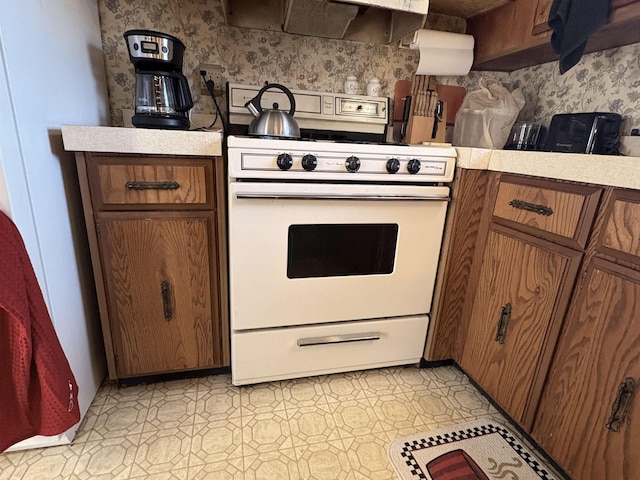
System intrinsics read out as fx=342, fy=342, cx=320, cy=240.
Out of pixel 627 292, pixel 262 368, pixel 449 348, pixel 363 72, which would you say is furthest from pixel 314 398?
pixel 363 72

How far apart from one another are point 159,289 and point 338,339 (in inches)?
27.2

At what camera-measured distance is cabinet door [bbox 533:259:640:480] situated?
823 mm

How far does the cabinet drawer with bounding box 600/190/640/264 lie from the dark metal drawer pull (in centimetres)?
123

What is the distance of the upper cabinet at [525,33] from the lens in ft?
3.55

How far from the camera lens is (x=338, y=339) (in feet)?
4.43

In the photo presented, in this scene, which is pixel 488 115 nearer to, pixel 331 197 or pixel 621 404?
pixel 331 197

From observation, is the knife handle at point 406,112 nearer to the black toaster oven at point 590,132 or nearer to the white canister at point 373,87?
the white canister at point 373,87

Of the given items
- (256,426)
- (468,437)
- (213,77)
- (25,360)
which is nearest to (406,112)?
(213,77)

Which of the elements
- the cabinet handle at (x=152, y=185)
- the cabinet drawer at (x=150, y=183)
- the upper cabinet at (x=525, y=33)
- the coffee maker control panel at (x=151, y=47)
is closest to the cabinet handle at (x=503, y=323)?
the upper cabinet at (x=525, y=33)

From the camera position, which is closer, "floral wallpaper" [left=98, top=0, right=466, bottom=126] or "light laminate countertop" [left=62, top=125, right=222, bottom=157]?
"light laminate countertop" [left=62, top=125, right=222, bottom=157]

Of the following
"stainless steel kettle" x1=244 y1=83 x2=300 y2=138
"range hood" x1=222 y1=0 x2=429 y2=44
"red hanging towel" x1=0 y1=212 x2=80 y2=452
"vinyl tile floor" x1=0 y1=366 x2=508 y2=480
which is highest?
"range hood" x1=222 y1=0 x2=429 y2=44

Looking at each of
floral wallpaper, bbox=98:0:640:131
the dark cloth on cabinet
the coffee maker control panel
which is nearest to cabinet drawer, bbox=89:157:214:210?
the coffee maker control panel

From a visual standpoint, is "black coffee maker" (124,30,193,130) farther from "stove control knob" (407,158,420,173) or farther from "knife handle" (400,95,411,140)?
"knife handle" (400,95,411,140)

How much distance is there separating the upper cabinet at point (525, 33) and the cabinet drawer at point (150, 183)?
1.32 m
